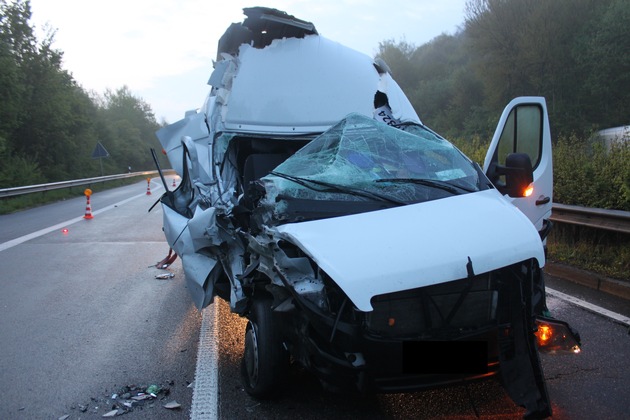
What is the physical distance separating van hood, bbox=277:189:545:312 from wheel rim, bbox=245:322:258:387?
2.79 ft

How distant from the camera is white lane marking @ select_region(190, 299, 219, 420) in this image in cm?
325

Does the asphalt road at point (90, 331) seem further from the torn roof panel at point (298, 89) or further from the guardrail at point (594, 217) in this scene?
the guardrail at point (594, 217)

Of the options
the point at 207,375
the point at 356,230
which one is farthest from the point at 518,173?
the point at 207,375

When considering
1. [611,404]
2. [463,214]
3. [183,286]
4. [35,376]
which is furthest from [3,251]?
[611,404]

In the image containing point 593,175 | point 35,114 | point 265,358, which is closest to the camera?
point 265,358

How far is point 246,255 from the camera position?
379 centimetres

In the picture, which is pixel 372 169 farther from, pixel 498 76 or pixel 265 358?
pixel 498 76

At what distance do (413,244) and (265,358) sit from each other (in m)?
1.24

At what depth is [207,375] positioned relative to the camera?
150 inches

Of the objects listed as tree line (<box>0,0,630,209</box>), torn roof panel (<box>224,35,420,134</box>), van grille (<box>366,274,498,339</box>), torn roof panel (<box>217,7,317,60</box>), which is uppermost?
tree line (<box>0,0,630,209</box>)

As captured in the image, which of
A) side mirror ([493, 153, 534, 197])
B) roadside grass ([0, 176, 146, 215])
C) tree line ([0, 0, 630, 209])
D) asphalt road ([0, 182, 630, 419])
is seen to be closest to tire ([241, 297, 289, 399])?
asphalt road ([0, 182, 630, 419])

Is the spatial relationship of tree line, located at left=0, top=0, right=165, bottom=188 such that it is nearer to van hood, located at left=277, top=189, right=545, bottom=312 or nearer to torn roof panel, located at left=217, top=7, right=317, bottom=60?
torn roof panel, located at left=217, top=7, right=317, bottom=60

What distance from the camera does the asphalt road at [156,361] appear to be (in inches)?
127

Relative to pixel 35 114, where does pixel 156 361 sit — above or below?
below
